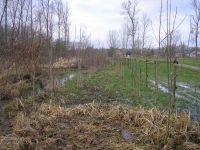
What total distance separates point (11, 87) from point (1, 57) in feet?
15.5

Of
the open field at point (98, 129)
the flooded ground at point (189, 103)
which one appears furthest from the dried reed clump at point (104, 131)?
the flooded ground at point (189, 103)

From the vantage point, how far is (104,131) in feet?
26.1

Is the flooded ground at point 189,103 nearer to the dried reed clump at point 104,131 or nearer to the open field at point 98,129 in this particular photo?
the open field at point 98,129

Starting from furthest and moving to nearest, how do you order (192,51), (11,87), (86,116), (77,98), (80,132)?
(192,51) < (11,87) < (77,98) < (86,116) < (80,132)

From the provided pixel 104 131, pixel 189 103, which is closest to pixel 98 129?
pixel 104 131

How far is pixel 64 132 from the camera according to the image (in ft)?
25.9

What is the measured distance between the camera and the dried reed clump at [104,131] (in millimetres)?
6848

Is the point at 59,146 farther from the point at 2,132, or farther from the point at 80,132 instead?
the point at 2,132

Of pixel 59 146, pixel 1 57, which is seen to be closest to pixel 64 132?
pixel 59 146

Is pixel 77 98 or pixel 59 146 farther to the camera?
pixel 77 98

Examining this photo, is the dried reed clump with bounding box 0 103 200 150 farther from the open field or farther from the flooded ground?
the flooded ground

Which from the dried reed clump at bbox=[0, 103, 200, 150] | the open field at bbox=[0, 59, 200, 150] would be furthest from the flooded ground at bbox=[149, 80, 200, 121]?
the dried reed clump at bbox=[0, 103, 200, 150]

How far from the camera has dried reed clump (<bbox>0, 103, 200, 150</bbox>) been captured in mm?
6848

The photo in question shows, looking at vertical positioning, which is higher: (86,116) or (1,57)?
(1,57)
